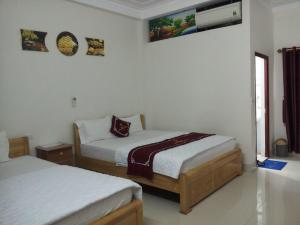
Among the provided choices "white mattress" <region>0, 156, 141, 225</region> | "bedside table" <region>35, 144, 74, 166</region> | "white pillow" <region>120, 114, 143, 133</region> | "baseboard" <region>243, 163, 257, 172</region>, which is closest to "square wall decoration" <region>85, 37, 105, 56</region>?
"white pillow" <region>120, 114, 143, 133</region>

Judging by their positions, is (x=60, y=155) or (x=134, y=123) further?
(x=134, y=123)

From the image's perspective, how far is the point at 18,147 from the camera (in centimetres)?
348

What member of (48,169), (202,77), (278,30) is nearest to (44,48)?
(48,169)

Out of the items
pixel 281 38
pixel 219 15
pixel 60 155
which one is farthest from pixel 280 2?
pixel 60 155

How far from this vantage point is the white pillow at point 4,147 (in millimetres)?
3120

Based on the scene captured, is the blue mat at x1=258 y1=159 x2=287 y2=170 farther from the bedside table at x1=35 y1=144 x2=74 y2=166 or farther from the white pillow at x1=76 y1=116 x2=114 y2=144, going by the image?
the bedside table at x1=35 y1=144 x2=74 y2=166

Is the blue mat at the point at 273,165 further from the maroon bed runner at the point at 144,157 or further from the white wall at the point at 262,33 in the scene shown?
the maroon bed runner at the point at 144,157

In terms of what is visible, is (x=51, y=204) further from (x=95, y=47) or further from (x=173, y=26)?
(x=173, y=26)

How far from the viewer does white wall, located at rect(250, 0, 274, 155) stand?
13.9 ft

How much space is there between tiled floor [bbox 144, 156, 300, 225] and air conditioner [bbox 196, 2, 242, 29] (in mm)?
2471

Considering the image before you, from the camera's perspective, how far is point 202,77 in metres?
4.69

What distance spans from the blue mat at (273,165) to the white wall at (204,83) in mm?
377

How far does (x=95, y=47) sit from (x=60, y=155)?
74.9 inches

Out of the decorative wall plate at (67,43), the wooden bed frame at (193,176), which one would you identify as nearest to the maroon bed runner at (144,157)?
the wooden bed frame at (193,176)
